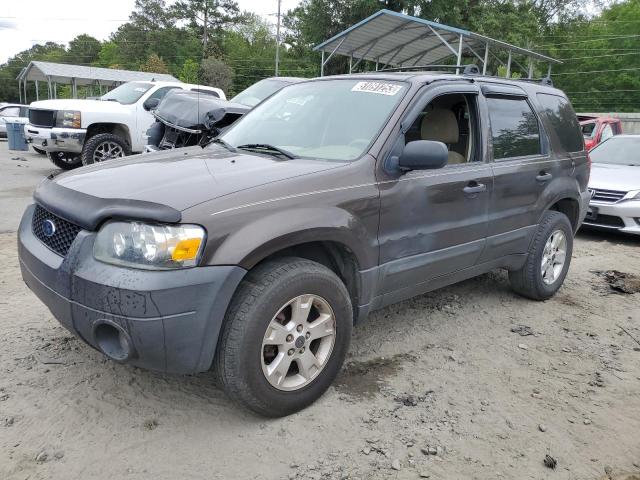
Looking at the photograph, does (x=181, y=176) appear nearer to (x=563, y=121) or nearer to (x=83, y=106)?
(x=563, y=121)

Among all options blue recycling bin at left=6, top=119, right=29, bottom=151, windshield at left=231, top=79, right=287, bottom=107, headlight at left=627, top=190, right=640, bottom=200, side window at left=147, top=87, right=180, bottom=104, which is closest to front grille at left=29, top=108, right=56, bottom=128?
side window at left=147, top=87, right=180, bottom=104

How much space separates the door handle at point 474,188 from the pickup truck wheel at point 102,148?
777 cm

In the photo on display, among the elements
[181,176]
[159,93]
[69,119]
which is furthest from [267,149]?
[159,93]

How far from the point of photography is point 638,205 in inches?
282

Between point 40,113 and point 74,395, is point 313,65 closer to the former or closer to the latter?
point 40,113

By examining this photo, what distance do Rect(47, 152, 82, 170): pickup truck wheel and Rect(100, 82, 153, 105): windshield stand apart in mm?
1390

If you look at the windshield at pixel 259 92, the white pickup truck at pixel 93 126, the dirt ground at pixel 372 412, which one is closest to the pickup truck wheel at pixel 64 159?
the white pickup truck at pixel 93 126

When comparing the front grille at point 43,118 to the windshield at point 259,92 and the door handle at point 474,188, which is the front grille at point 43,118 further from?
the door handle at point 474,188

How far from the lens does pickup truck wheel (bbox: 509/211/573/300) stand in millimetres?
4516

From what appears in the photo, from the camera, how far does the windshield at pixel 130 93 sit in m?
10.8

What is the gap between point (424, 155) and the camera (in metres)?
3.04

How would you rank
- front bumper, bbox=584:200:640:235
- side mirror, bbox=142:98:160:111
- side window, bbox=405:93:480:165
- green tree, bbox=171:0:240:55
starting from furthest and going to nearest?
green tree, bbox=171:0:240:55, side mirror, bbox=142:98:160:111, front bumper, bbox=584:200:640:235, side window, bbox=405:93:480:165

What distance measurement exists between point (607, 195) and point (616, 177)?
0.47 meters

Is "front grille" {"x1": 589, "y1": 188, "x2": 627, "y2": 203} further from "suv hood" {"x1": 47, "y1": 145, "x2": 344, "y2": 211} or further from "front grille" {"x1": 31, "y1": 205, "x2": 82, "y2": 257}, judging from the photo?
"front grille" {"x1": 31, "y1": 205, "x2": 82, "y2": 257}
